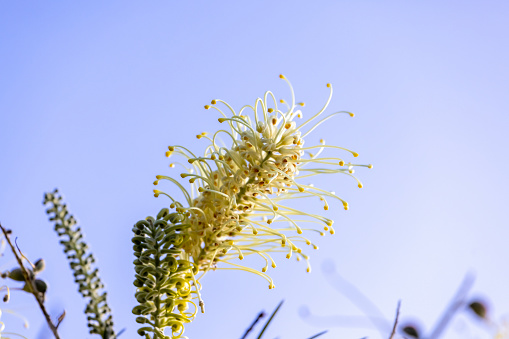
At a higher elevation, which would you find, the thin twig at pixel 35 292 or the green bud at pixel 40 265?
the green bud at pixel 40 265

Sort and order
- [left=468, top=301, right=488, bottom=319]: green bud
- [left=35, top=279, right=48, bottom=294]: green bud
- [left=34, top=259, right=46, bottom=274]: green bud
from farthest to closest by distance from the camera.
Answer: [left=34, top=259, right=46, bottom=274]: green bud → [left=35, top=279, right=48, bottom=294]: green bud → [left=468, top=301, right=488, bottom=319]: green bud

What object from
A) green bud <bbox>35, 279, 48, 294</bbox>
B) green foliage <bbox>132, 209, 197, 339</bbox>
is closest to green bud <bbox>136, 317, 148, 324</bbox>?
green foliage <bbox>132, 209, 197, 339</bbox>

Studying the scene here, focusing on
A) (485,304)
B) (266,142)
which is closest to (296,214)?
(266,142)

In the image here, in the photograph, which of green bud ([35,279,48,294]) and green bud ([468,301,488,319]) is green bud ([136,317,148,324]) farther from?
green bud ([468,301,488,319])

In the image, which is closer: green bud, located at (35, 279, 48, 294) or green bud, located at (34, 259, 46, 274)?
green bud, located at (35, 279, 48, 294)

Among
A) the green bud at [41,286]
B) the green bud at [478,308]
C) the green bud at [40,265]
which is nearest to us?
the green bud at [478,308]

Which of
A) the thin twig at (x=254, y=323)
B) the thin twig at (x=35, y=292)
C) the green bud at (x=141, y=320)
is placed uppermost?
the thin twig at (x=35, y=292)

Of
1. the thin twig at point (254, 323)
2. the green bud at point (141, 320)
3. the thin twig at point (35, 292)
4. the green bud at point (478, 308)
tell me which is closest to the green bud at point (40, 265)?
the thin twig at point (35, 292)

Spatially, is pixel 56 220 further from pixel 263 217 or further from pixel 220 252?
pixel 263 217

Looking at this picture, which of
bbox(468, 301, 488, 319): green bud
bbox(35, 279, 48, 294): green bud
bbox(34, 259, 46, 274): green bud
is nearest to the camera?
bbox(468, 301, 488, 319): green bud

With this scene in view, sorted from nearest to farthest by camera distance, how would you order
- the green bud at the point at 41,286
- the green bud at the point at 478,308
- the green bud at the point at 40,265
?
the green bud at the point at 478,308, the green bud at the point at 41,286, the green bud at the point at 40,265

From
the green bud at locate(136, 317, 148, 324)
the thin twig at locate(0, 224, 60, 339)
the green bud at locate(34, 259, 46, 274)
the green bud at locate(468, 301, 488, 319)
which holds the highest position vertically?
the green bud at locate(34, 259, 46, 274)

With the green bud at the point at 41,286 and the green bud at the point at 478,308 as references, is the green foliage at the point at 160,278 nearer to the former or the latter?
the green bud at the point at 41,286
